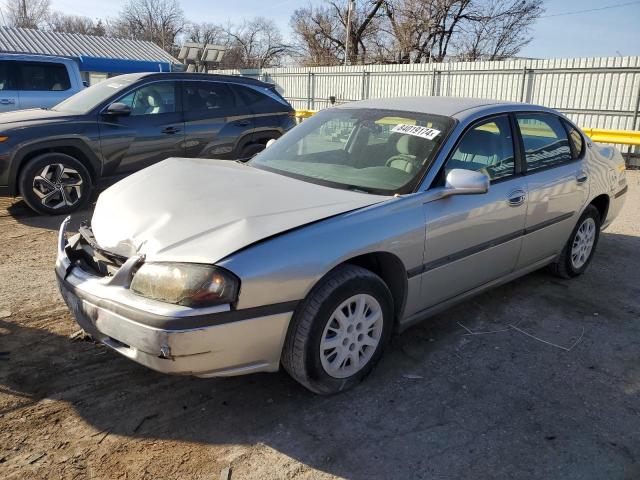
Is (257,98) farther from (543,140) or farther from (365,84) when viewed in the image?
(365,84)

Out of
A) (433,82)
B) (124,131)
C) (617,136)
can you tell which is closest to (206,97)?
(124,131)

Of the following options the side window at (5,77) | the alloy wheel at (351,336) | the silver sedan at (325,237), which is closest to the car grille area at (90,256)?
the silver sedan at (325,237)

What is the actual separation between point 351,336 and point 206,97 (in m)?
5.57

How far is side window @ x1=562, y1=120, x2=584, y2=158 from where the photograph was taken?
4.54 meters

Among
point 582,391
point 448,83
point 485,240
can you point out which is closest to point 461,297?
point 485,240

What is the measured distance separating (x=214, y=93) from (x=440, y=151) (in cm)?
508

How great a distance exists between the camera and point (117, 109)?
6492 millimetres

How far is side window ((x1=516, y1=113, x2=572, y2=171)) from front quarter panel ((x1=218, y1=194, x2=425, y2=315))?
1.47 metres

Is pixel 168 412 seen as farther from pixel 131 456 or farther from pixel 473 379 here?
pixel 473 379

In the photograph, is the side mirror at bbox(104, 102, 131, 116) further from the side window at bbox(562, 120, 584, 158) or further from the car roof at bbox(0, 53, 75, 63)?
the side window at bbox(562, 120, 584, 158)

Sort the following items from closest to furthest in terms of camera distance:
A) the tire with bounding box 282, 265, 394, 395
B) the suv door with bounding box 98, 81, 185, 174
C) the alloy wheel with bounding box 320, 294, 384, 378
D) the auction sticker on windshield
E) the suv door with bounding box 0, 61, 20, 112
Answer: the tire with bounding box 282, 265, 394, 395 → the alloy wheel with bounding box 320, 294, 384, 378 → the auction sticker on windshield → the suv door with bounding box 98, 81, 185, 174 → the suv door with bounding box 0, 61, 20, 112

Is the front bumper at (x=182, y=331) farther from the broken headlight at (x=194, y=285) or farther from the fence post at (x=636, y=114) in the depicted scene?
the fence post at (x=636, y=114)

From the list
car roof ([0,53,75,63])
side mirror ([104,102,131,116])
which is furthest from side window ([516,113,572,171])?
car roof ([0,53,75,63])

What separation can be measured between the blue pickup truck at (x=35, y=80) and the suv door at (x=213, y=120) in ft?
12.2
